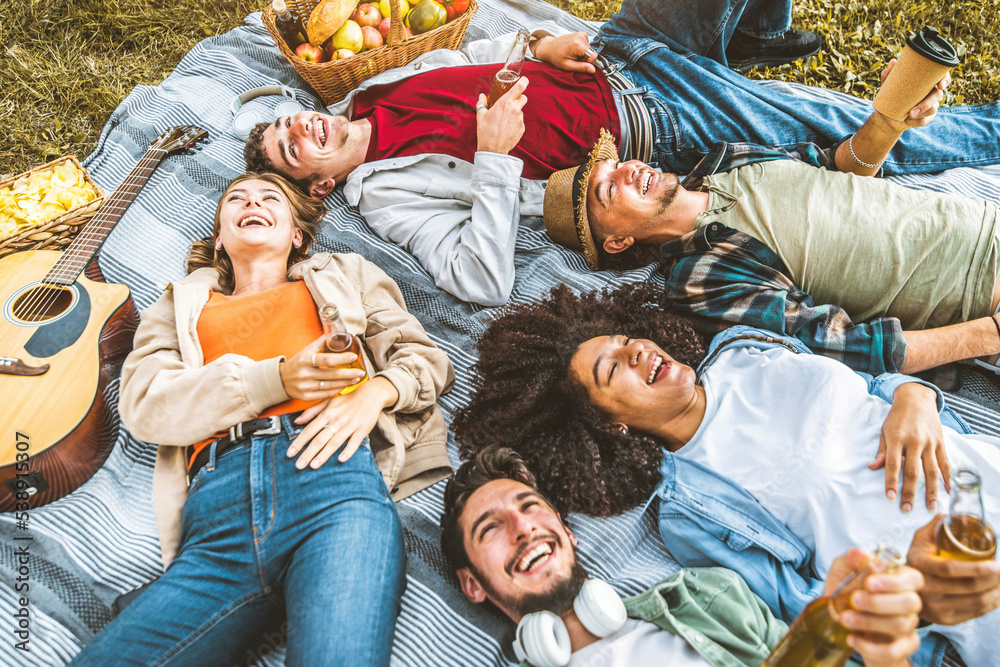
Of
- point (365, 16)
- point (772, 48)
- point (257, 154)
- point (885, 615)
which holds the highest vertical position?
point (772, 48)

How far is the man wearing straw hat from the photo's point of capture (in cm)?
342

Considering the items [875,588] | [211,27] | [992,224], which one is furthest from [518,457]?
[211,27]

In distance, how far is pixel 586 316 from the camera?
119 inches

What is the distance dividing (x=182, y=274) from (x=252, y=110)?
4.09 ft

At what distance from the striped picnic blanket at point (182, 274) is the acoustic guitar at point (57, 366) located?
12 cm

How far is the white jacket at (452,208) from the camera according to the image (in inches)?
125

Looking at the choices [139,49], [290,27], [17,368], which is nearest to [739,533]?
[17,368]

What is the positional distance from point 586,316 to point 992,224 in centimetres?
191

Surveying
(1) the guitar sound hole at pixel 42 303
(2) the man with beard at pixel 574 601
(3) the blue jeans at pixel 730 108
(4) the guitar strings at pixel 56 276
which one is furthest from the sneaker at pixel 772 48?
(1) the guitar sound hole at pixel 42 303

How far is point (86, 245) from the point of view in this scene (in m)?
3.02

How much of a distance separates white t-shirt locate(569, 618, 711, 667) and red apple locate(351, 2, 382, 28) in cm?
370

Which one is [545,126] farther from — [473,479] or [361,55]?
[473,479]

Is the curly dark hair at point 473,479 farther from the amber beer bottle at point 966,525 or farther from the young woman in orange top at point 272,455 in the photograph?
the amber beer bottle at point 966,525

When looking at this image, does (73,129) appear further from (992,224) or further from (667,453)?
(992,224)
